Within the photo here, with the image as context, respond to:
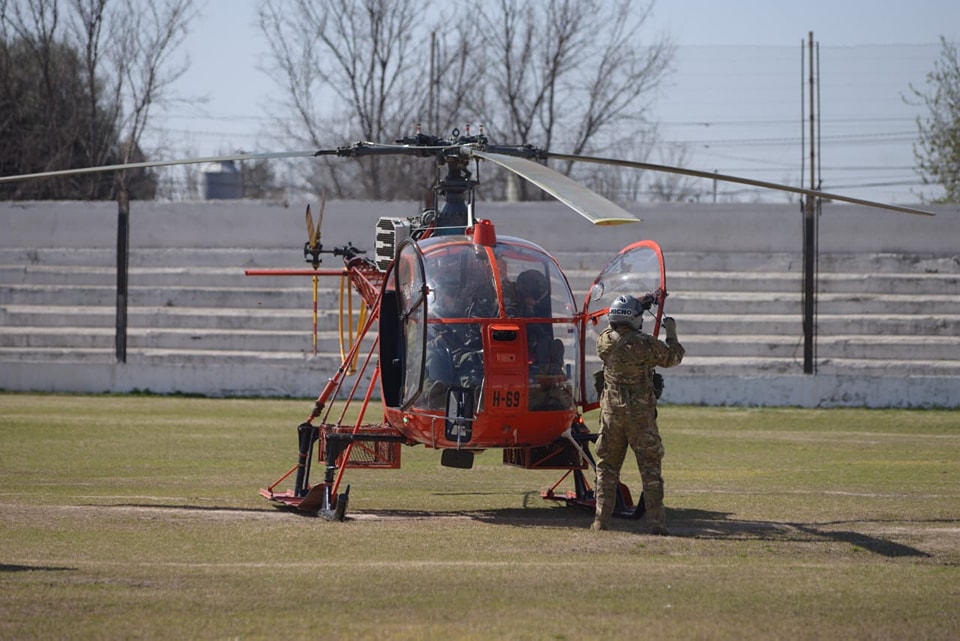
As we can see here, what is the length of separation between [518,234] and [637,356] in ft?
69.0

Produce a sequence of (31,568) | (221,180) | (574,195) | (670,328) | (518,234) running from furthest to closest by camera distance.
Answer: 1. (221,180)
2. (518,234)
3. (670,328)
4. (574,195)
5. (31,568)

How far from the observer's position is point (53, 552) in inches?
342

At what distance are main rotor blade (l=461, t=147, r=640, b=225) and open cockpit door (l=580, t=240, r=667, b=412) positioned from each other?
1.65m

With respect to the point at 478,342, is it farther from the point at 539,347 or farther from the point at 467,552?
the point at 467,552

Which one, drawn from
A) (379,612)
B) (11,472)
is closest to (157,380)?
(11,472)

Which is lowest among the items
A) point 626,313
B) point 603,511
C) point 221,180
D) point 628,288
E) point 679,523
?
point 679,523

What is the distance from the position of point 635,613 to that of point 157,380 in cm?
2176

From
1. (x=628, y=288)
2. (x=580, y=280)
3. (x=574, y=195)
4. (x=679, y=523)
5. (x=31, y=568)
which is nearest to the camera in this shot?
(x=31, y=568)

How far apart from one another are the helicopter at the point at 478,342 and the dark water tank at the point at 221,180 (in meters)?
37.7

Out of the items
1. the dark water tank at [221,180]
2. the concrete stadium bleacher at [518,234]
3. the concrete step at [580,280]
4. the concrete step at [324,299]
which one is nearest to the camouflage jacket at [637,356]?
the concrete stadium bleacher at [518,234]

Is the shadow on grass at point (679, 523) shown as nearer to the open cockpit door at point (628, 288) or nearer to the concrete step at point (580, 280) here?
the open cockpit door at point (628, 288)

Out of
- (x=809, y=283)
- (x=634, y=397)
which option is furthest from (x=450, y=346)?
(x=809, y=283)

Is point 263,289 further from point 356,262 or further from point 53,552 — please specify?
point 53,552

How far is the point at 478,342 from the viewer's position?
10117mm
